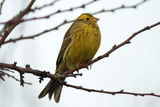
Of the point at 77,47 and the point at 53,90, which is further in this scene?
the point at 77,47

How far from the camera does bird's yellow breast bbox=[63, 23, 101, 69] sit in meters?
4.88

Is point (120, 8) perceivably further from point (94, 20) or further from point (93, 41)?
point (94, 20)

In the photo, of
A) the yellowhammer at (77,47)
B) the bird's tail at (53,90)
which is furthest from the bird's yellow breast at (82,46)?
the bird's tail at (53,90)

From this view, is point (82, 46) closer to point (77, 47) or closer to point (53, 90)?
point (77, 47)

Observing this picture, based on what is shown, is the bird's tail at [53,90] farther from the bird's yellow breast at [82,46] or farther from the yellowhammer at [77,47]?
the bird's yellow breast at [82,46]

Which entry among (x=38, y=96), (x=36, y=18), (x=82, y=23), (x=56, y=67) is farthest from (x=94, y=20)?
(x=36, y=18)

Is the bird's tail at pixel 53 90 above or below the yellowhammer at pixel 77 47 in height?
below

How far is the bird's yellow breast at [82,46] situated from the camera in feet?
16.0

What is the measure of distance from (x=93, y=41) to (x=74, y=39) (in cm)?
32

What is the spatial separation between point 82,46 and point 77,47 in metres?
0.08

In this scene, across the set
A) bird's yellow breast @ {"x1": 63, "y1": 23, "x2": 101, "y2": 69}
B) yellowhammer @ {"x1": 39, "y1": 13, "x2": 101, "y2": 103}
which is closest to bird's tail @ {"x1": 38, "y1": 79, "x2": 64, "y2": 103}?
yellowhammer @ {"x1": 39, "y1": 13, "x2": 101, "y2": 103}

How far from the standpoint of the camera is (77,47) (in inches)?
195

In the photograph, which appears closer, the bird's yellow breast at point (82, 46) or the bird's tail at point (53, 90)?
the bird's tail at point (53, 90)

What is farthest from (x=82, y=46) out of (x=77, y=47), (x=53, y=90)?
(x=53, y=90)
